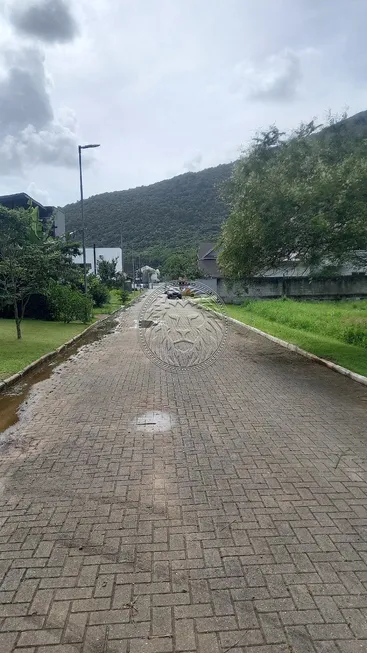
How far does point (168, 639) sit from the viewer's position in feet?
7.88

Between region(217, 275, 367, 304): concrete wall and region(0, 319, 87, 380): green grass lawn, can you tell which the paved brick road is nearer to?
region(0, 319, 87, 380): green grass lawn

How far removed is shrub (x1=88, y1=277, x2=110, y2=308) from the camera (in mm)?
31672

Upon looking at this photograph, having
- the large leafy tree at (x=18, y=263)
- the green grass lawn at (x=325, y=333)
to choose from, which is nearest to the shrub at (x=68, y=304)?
the large leafy tree at (x=18, y=263)

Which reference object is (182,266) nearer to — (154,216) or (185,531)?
(154,216)

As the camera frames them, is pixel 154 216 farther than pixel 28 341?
Yes

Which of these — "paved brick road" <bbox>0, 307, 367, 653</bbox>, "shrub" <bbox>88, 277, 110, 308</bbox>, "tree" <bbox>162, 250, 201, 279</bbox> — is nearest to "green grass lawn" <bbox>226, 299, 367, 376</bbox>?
"paved brick road" <bbox>0, 307, 367, 653</bbox>

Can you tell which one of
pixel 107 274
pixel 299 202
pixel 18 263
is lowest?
pixel 18 263

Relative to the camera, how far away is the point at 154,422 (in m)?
6.28

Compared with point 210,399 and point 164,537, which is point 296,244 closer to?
point 210,399

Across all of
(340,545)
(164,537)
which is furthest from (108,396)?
(340,545)

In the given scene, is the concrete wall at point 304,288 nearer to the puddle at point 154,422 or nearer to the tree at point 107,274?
the tree at point 107,274

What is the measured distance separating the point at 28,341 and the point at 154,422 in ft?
30.9

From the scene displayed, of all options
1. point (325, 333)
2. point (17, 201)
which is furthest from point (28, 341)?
A: point (17, 201)

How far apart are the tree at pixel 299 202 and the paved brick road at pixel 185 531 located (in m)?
5.39
